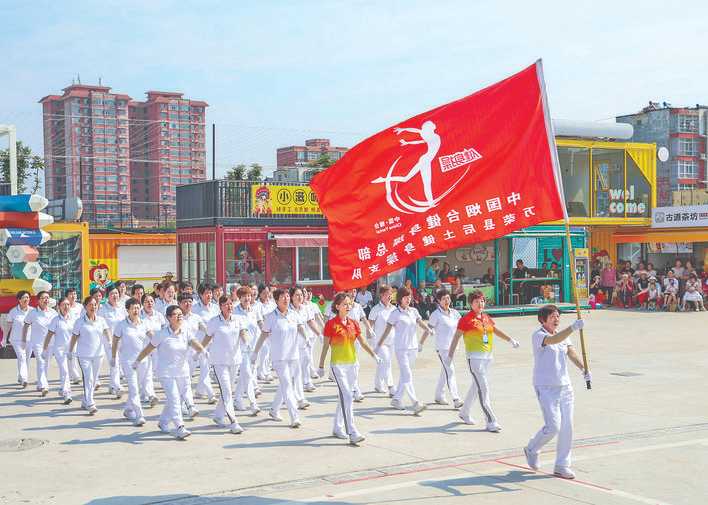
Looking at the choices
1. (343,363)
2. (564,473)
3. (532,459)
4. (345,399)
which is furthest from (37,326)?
(564,473)

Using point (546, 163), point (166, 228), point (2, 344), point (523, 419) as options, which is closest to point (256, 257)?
point (2, 344)

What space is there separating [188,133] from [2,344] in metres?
105

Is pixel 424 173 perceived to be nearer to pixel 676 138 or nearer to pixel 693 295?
pixel 693 295

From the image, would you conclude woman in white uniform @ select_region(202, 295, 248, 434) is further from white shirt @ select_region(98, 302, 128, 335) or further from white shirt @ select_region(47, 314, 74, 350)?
white shirt @ select_region(47, 314, 74, 350)

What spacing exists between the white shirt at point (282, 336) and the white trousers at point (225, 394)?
0.67 m

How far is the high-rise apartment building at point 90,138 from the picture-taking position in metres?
106

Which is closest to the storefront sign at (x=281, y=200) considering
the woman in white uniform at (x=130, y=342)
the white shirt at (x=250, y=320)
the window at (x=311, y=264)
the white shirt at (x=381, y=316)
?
the window at (x=311, y=264)

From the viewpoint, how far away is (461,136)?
35.0 ft

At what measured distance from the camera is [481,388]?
11.7 metres

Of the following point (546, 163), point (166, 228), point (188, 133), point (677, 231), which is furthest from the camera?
point (188, 133)

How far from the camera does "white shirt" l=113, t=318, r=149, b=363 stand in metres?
13.4

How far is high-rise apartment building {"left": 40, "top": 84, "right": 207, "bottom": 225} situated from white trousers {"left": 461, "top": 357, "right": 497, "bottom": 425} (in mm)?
95897

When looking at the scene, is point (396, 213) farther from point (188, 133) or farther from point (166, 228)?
point (188, 133)

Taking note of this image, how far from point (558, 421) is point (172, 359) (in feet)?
17.0
